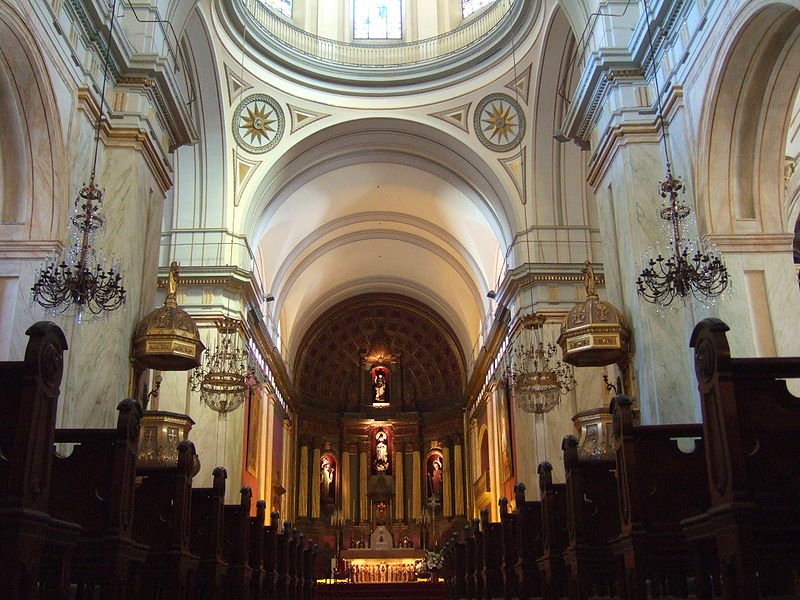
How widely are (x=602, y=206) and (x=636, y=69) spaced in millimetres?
1525

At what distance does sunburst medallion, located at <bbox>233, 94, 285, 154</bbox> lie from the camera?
1465cm

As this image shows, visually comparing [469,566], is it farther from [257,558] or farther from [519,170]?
[519,170]

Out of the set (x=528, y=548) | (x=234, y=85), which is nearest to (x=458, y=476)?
(x=234, y=85)

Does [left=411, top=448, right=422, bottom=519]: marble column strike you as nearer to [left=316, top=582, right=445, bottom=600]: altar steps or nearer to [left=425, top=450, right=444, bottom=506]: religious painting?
[left=425, top=450, right=444, bottom=506]: religious painting

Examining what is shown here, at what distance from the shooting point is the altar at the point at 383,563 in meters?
20.2

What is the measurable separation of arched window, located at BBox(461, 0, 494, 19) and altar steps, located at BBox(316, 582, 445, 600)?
11213 mm

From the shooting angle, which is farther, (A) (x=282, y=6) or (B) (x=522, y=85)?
(A) (x=282, y=6)

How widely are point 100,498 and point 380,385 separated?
21556 mm

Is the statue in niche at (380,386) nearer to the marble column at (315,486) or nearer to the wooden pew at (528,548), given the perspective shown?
the marble column at (315,486)

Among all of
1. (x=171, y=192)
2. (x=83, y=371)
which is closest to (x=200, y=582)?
(x=83, y=371)

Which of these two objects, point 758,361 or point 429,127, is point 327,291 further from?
point 758,361

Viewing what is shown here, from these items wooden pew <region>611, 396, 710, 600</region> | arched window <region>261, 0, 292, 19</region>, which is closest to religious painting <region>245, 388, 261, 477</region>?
arched window <region>261, 0, 292, 19</region>

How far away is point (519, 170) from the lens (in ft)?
48.9

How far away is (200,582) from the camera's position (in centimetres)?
652
